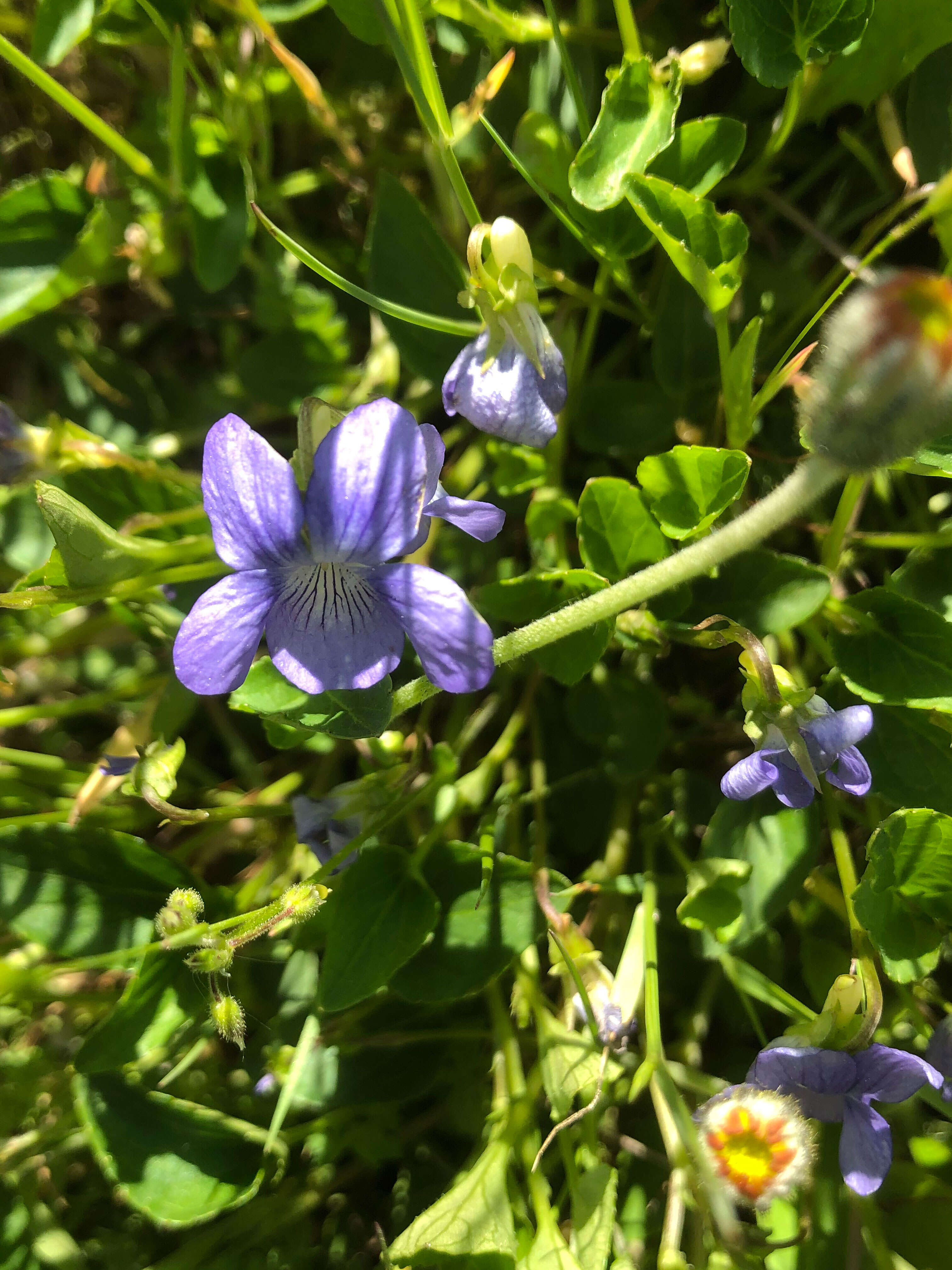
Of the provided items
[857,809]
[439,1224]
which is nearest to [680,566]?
[857,809]

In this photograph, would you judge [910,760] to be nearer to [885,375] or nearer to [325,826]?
[885,375]

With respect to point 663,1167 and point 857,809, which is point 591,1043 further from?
point 857,809

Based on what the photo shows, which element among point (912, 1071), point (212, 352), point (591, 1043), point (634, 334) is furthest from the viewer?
point (212, 352)

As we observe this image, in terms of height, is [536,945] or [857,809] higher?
[857,809]

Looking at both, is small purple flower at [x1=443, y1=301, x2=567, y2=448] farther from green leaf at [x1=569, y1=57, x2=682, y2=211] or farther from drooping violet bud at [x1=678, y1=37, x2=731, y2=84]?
drooping violet bud at [x1=678, y1=37, x2=731, y2=84]

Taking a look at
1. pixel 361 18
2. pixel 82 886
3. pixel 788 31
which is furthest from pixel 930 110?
pixel 82 886

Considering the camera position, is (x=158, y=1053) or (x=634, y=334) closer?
(x=158, y=1053)

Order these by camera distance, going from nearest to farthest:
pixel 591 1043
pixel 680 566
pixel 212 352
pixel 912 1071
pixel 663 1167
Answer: pixel 680 566 < pixel 912 1071 < pixel 591 1043 < pixel 663 1167 < pixel 212 352

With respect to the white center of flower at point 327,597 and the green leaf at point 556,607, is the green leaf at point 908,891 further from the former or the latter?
the white center of flower at point 327,597
